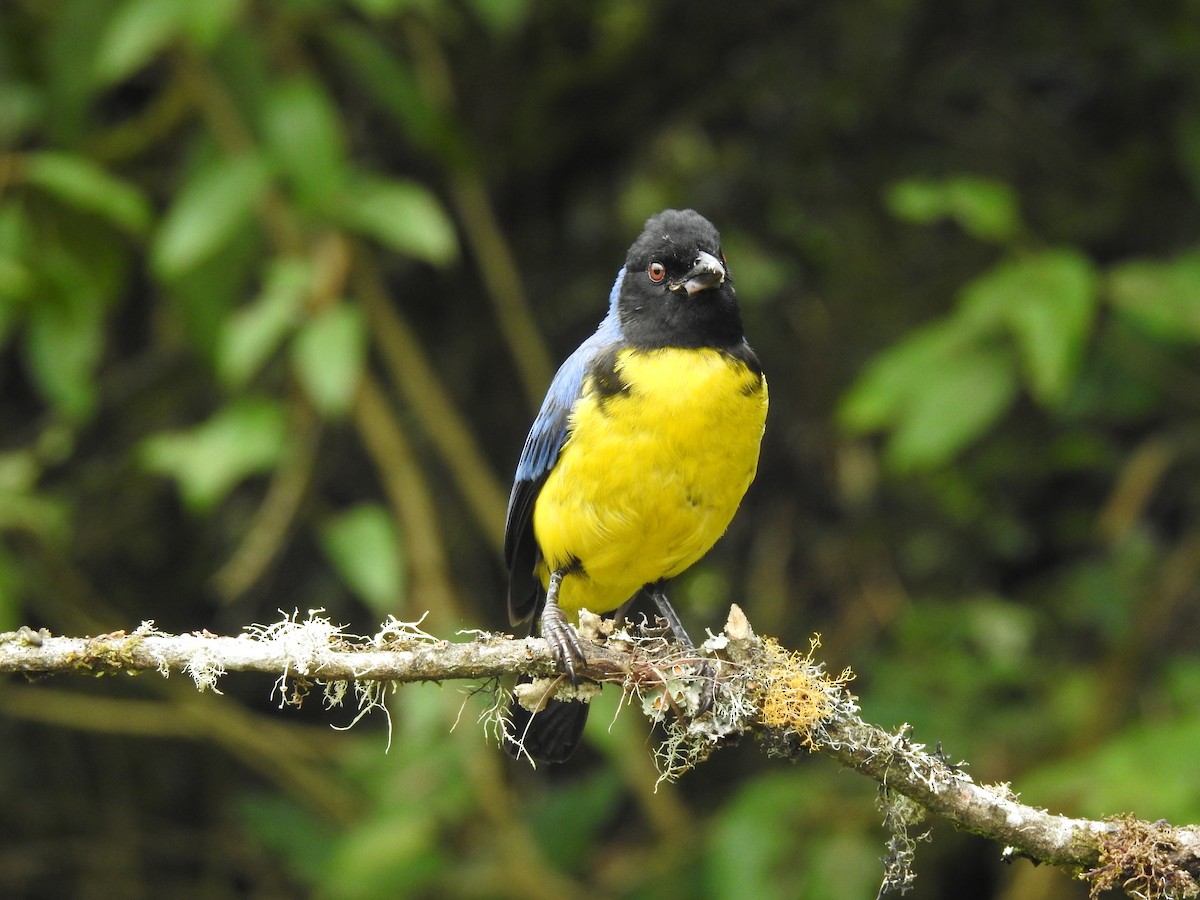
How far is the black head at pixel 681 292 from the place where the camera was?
391cm

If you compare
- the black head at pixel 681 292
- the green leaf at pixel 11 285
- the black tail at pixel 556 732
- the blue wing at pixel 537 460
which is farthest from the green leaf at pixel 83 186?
the black tail at pixel 556 732

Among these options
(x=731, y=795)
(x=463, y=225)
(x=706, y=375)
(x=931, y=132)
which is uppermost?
(x=931, y=132)

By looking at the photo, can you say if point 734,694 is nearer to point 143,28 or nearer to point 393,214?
point 393,214

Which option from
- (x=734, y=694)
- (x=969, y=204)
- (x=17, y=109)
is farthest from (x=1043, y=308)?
(x=17, y=109)

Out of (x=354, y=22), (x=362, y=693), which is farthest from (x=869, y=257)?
(x=362, y=693)

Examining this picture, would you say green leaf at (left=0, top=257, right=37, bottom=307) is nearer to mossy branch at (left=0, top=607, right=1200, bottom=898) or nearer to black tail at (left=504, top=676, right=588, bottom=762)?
black tail at (left=504, top=676, right=588, bottom=762)

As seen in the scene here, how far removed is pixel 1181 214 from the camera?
6438mm

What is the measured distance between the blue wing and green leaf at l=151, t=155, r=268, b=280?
4.79 ft

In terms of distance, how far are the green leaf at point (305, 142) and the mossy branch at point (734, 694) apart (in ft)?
8.41

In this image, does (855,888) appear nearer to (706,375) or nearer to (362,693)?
(706,375)

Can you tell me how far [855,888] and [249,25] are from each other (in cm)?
393

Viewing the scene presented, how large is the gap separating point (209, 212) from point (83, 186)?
16.1 inches

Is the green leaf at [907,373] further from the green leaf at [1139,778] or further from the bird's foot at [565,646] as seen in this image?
the bird's foot at [565,646]

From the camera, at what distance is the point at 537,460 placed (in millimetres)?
4066
